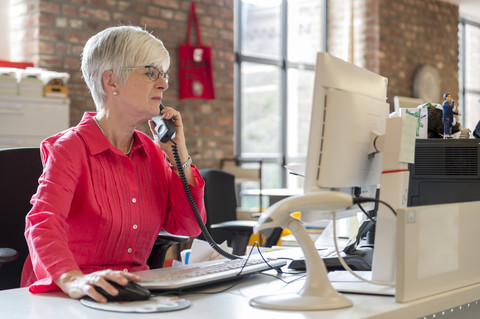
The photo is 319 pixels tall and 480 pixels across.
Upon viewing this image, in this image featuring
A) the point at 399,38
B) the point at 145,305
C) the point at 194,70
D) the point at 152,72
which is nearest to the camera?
the point at 145,305

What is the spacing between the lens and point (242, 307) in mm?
1278

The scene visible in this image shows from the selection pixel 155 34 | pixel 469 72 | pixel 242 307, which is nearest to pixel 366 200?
pixel 242 307

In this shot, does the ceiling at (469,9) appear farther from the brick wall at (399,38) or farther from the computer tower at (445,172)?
the computer tower at (445,172)

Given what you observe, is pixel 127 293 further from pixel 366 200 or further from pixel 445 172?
pixel 445 172

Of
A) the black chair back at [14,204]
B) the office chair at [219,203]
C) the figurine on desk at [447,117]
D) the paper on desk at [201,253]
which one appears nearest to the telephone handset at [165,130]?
the paper on desk at [201,253]

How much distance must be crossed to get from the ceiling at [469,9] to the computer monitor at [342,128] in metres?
6.94

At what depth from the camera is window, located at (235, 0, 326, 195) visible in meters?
5.92

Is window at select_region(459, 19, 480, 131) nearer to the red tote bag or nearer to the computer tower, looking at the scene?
the red tote bag

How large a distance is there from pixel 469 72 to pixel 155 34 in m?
5.60

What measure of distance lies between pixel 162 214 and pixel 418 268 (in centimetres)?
83

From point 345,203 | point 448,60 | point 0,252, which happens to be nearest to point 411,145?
point 345,203

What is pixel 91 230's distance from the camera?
1.70m

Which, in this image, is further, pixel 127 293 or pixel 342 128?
pixel 342 128

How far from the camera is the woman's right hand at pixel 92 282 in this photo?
1275 millimetres
